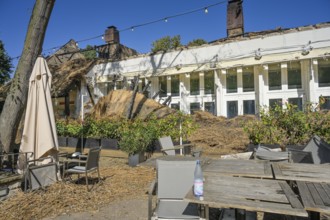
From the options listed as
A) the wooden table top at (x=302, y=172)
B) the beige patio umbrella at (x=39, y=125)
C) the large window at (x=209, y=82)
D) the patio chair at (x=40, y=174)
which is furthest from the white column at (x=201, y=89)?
the wooden table top at (x=302, y=172)

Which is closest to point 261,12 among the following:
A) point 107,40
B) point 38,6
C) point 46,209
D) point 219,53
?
point 219,53

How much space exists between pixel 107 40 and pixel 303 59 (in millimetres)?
12460

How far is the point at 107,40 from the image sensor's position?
1788cm

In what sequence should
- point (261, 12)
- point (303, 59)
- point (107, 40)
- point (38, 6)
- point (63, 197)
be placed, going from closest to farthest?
point (63, 197) < point (38, 6) < point (303, 59) < point (261, 12) < point (107, 40)

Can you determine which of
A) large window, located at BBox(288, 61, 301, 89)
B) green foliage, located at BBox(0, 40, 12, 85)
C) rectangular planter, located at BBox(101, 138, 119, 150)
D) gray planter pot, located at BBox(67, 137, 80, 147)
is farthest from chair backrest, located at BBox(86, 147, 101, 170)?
green foliage, located at BBox(0, 40, 12, 85)

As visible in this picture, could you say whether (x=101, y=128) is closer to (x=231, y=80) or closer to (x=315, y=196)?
(x=231, y=80)

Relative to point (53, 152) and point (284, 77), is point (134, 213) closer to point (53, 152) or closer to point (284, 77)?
point (53, 152)

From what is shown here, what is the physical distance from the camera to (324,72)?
10.3 metres

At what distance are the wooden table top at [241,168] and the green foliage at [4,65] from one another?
2034 centimetres

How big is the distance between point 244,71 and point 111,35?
975cm

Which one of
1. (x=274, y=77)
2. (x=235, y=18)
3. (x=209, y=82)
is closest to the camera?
(x=274, y=77)

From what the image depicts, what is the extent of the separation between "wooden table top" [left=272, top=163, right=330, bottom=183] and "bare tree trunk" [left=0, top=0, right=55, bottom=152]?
5.49 metres

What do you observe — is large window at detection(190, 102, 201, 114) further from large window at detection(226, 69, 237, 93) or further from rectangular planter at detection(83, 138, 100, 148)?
rectangular planter at detection(83, 138, 100, 148)

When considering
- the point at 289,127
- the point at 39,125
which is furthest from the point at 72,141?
the point at 289,127
